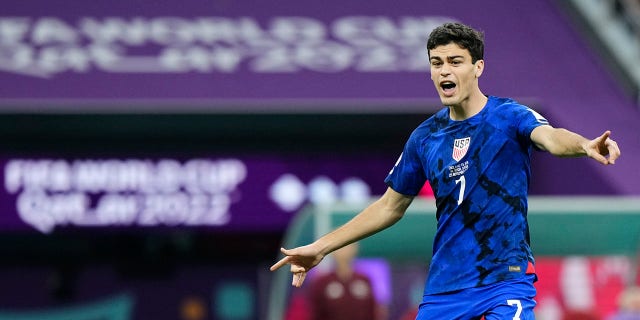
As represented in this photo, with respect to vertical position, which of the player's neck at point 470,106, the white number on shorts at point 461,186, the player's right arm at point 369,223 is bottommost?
the player's right arm at point 369,223

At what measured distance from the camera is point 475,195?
515cm

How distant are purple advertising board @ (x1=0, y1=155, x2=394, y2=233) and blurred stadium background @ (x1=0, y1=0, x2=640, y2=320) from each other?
1cm

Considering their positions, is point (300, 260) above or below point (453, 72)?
below

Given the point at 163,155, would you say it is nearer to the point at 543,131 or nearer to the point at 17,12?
the point at 17,12

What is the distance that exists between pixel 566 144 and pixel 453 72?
67 cm

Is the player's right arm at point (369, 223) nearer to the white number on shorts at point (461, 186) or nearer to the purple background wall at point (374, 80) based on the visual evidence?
the white number on shorts at point (461, 186)

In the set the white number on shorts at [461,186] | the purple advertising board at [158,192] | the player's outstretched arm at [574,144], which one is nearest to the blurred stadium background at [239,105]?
the purple advertising board at [158,192]

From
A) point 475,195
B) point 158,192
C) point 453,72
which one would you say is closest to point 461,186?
point 475,195

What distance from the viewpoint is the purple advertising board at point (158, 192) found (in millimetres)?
12430

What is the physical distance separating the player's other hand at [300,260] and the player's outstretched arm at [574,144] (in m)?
1.09

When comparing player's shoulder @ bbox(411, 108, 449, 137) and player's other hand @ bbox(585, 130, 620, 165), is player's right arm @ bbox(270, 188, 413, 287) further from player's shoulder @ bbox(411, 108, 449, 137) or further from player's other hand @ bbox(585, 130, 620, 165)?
player's other hand @ bbox(585, 130, 620, 165)

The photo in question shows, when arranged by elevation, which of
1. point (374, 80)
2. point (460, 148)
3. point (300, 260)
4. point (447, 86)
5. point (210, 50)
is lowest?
point (300, 260)

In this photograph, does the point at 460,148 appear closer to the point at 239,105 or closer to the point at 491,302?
the point at 491,302

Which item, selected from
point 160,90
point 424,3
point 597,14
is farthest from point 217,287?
point 597,14
